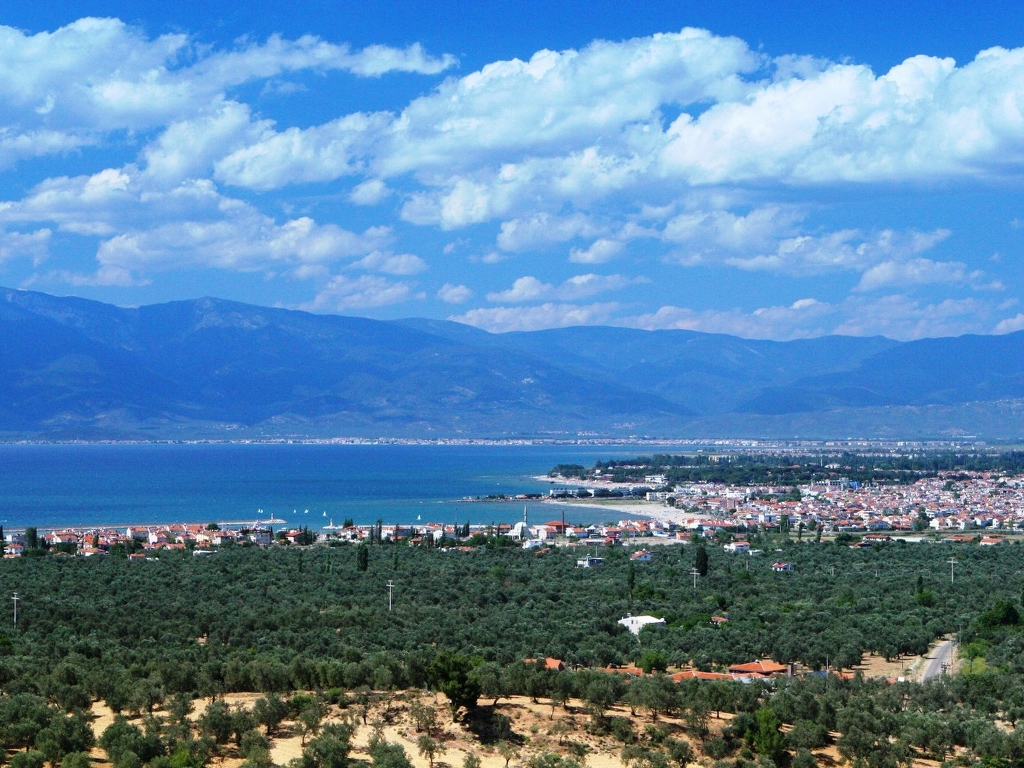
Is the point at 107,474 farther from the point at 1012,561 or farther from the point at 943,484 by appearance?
the point at 1012,561

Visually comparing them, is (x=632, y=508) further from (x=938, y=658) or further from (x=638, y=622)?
(x=938, y=658)

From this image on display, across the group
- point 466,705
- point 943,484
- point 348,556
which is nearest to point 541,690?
point 466,705

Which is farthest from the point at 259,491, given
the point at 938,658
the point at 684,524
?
the point at 938,658

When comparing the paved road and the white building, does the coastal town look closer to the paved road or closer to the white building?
the white building

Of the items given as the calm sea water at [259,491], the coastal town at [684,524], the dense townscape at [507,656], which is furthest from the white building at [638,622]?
the calm sea water at [259,491]

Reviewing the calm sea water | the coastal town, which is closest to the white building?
the coastal town
